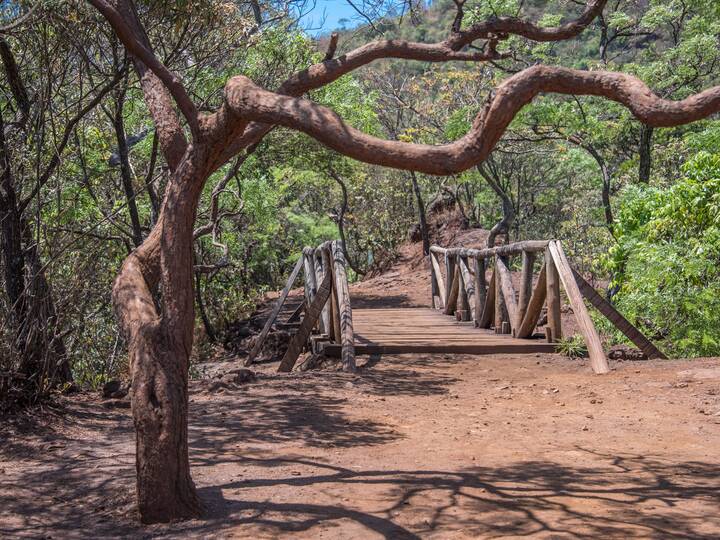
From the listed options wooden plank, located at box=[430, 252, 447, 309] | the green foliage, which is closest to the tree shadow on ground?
the green foliage

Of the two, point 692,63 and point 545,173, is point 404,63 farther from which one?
point 692,63

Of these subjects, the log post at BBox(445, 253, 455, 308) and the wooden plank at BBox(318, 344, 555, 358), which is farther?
the log post at BBox(445, 253, 455, 308)

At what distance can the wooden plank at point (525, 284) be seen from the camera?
9961 millimetres

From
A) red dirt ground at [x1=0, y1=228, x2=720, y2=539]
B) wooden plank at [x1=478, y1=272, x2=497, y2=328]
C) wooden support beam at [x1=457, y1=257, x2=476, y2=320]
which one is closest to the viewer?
red dirt ground at [x1=0, y1=228, x2=720, y2=539]

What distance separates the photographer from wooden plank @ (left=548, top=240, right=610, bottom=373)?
823 cm

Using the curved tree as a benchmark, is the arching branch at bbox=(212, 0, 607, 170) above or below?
above

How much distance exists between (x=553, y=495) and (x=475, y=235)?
54.6 feet

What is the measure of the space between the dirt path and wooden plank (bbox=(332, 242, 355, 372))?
603mm

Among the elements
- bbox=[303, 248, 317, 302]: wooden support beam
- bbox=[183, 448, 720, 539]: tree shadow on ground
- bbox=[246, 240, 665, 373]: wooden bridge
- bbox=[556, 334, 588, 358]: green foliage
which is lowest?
bbox=[183, 448, 720, 539]: tree shadow on ground

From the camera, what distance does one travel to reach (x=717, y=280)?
9117 mm

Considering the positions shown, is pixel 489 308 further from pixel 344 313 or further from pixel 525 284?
pixel 344 313

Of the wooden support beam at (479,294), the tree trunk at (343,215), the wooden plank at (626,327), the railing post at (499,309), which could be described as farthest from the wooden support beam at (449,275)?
the wooden plank at (626,327)

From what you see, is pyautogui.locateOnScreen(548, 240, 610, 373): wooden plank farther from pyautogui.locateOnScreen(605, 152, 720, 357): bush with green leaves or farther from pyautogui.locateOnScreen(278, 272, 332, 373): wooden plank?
pyautogui.locateOnScreen(278, 272, 332, 373): wooden plank

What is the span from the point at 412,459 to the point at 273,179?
1499 cm
